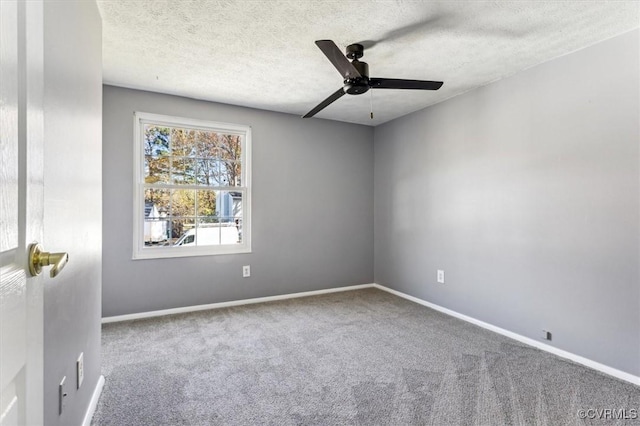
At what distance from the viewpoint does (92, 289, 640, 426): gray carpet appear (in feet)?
6.00

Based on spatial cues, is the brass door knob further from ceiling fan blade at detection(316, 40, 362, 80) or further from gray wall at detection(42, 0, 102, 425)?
ceiling fan blade at detection(316, 40, 362, 80)

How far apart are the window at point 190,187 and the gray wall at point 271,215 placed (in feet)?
0.31

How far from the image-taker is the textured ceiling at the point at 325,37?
201 cm

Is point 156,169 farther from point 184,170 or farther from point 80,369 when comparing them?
point 80,369

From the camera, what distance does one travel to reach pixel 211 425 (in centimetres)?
174

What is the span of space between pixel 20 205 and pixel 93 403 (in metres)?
1.84

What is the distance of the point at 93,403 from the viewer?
184 cm

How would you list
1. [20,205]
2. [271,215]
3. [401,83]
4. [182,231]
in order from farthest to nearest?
[271,215], [182,231], [401,83], [20,205]

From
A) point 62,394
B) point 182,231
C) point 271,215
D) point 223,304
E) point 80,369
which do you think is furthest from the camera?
point 271,215

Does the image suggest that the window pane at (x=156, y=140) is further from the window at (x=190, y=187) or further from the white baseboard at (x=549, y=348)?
the white baseboard at (x=549, y=348)

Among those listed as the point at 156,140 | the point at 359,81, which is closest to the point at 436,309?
the point at 359,81

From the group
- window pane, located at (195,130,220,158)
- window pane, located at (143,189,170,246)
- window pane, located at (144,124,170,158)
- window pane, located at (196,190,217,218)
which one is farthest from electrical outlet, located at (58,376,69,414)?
window pane, located at (195,130,220,158)

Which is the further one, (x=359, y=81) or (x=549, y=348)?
(x=549, y=348)

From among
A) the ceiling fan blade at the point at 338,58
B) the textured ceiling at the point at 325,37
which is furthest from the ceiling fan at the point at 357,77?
the textured ceiling at the point at 325,37
